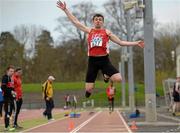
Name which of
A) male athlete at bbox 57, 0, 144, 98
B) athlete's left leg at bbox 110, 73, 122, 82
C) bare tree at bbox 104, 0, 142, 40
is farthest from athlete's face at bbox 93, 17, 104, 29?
bare tree at bbox 104, 0, 142, 40

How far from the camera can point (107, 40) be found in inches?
435

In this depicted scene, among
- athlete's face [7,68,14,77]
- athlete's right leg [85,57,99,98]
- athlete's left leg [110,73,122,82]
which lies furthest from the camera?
athlete's face [7,68,14,77]

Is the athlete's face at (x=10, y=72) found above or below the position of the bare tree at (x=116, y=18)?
below

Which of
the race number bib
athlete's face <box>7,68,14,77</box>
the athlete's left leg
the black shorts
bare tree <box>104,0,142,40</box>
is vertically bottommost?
the athlete's left leg

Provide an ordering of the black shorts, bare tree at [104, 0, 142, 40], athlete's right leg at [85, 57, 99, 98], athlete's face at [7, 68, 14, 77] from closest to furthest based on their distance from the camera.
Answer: the black shorts → athlete's right leg at [85, 57, 99, 98] → athlete's face at [7, 68, 14, 77] → bare tree at [104, 0, 142, 40]

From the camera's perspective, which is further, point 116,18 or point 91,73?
point 116,18

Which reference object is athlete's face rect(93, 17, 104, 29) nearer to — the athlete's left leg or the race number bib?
the race number bib

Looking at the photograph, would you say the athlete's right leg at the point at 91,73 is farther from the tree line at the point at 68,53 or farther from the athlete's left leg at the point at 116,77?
the tree line at the point at 68,53

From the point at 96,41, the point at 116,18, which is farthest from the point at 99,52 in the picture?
the point at 116,18

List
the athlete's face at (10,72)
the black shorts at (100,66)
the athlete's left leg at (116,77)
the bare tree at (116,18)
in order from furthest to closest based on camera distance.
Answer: the bare tree at (116,18) < the athlete's face at (10,72) < the black shorts at (100,66) < the athlete's left leg at (116,77)

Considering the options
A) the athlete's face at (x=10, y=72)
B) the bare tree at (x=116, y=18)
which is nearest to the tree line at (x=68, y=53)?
the bare tree at (x=116, y=18)

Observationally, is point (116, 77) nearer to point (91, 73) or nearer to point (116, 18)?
point (91, 73)

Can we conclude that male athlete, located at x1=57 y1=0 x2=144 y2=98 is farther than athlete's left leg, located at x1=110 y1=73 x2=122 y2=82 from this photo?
Yes

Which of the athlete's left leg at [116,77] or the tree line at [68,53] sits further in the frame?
the tree line at [68,53]
